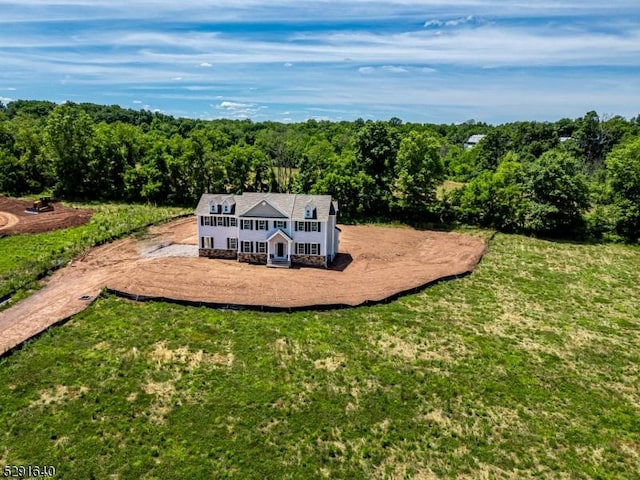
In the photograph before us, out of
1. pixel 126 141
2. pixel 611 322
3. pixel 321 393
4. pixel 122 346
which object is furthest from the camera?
pixel 126 141

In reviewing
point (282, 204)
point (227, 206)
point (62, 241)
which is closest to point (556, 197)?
point (282, 204)

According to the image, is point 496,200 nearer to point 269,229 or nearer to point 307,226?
point 307,226

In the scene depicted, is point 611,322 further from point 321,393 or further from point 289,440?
point 289,440

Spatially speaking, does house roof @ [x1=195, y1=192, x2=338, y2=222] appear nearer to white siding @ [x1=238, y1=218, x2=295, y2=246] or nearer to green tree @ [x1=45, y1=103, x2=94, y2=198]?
white siding @ [x1=238, y1=218, x2=295, y2=246]

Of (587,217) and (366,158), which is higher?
(366,158)

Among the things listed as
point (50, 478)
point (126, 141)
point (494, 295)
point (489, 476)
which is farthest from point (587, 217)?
point (126, 141)

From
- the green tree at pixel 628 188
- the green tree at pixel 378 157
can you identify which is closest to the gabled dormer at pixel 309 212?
the green tree at pixel 378 157

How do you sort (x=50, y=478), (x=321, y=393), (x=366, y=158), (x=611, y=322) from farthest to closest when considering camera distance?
1. (x=366, y=158)
2. (x=611, y=322)
3. (x=321, y=393)
4. (x=50, y=478)
